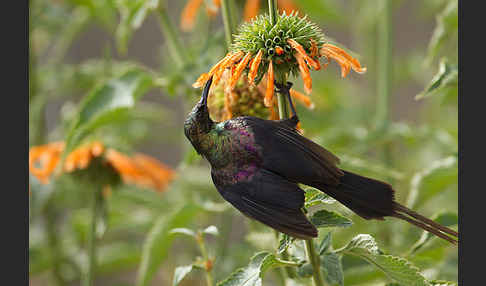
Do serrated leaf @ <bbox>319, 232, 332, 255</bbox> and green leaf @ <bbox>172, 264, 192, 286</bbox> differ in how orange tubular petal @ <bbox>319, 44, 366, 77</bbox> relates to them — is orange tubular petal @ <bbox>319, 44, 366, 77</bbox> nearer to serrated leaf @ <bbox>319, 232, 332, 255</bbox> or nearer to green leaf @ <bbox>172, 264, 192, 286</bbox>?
serrated leaf @ <bbox>319, 232, 332, 255</bbox>

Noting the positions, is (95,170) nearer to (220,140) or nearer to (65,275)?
(65,275)

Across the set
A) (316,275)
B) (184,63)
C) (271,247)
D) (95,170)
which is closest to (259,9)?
(184,63)

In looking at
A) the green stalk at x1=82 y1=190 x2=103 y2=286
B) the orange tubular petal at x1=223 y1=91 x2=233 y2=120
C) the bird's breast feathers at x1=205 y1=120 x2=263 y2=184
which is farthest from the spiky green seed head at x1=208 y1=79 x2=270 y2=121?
the green stalk at x1=82 y1=190 x2=103 y2=286

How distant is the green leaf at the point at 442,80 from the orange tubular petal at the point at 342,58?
0.13m

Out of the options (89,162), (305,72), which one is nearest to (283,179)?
(305,72)

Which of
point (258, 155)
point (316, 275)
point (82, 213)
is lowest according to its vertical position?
point (316, 275)

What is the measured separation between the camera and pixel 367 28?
1787 mm

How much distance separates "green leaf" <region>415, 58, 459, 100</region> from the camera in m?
0.76

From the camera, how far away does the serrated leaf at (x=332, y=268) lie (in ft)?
2.24

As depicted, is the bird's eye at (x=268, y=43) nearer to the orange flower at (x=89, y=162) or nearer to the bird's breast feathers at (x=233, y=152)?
the bird's breast feathers at (x=233, y=152)

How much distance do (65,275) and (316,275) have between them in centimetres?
107

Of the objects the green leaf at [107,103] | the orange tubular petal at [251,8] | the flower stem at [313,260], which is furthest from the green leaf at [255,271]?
the orange tubular petal at [251,8]

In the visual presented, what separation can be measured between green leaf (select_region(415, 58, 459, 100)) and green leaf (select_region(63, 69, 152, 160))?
48 cm

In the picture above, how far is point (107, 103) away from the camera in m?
1.01
